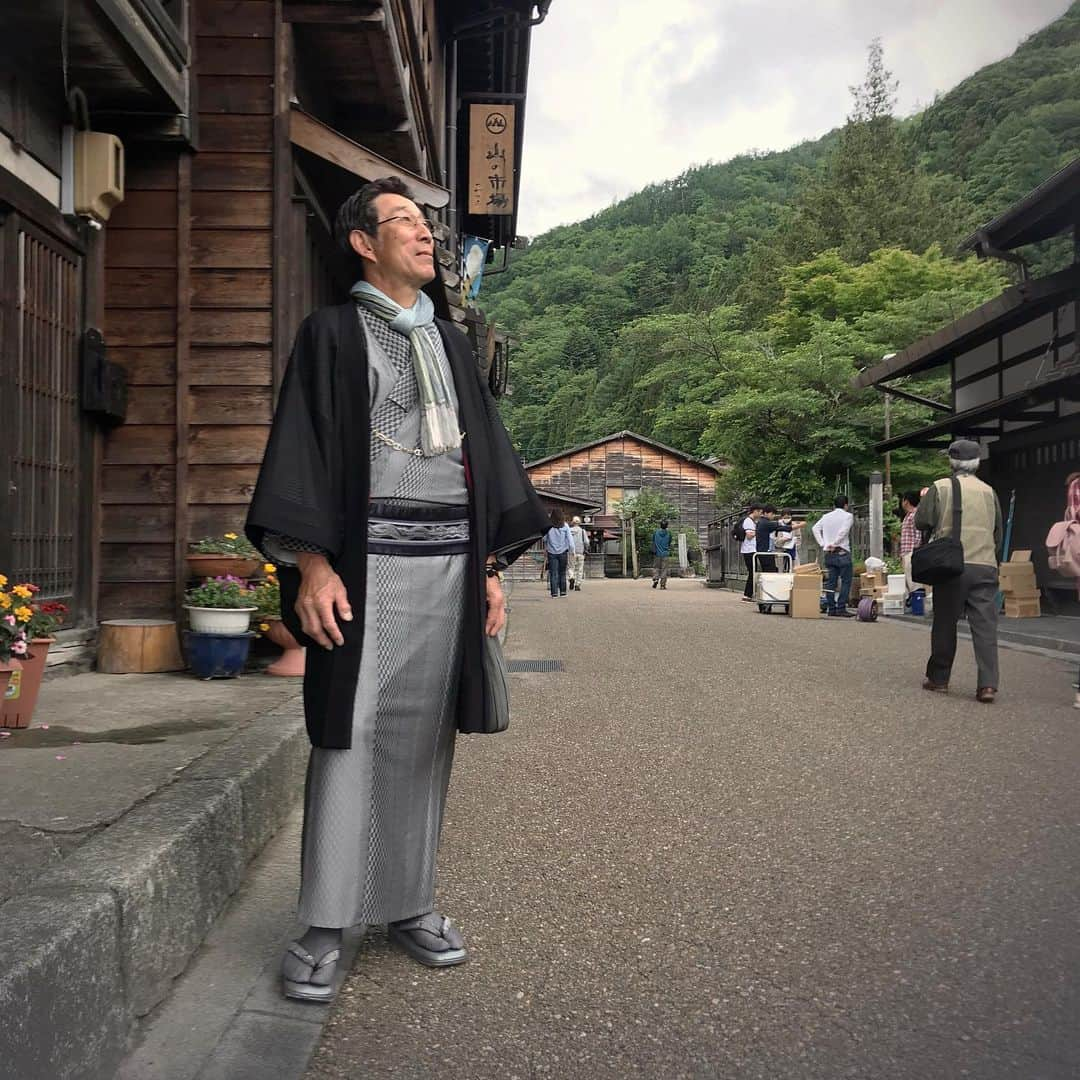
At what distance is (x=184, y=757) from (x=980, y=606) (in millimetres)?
5732

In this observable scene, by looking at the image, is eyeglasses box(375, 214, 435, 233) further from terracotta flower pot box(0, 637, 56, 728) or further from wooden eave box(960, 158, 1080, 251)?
wooden eave box(960, 158, 1080, 251)

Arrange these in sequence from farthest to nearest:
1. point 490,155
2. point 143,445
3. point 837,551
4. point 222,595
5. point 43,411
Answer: point 490,155, point 837,551, point 143,445, point 222,595, point 43,411

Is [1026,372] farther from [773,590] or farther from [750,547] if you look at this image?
[750,547]

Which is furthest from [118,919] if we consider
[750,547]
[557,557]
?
[557,557]

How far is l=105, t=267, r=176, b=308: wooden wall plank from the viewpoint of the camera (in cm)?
727

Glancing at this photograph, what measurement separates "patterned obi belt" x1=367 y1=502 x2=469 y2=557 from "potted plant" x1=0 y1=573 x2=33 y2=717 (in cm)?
258

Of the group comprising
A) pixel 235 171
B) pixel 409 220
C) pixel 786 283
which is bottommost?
pixel 409 220

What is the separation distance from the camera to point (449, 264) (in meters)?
11.7

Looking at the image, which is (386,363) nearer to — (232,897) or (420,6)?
(232,897)

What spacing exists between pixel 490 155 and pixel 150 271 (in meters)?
13.5

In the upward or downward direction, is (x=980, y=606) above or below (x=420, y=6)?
below

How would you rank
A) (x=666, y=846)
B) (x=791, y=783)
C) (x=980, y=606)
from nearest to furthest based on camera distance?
(x=666, y=846), (x=791, y=783), (x=980, y=606)

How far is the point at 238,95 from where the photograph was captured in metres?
7.49

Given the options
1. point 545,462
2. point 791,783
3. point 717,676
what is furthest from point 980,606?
point 545,462
